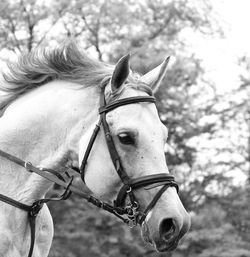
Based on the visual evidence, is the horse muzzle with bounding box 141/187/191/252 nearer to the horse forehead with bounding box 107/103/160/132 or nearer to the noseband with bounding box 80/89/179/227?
the noseband with bounding box 80/89/179/227

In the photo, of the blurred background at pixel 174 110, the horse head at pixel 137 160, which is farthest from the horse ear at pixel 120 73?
the blurred background at pixel 174 110

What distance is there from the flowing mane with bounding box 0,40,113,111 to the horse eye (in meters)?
0.63

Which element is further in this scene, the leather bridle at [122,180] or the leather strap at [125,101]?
the leather strap at [125,101]

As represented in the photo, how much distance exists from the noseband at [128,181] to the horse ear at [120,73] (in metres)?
0.12

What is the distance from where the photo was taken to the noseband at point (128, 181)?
3.04 metres

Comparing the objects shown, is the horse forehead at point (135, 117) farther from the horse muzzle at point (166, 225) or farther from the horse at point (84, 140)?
the horse muzzle at point (166, 225)

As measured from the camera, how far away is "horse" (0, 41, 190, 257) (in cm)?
308

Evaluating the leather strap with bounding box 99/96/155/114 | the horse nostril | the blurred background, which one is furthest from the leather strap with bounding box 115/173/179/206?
the blurred background

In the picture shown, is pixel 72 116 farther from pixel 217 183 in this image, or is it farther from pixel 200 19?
pixel 200 19

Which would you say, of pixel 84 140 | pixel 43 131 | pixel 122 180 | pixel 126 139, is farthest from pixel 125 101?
pixel 43 131

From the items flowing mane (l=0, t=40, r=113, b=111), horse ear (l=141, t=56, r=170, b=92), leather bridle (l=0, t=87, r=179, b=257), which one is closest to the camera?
leather bridle (l=0, t=87, r=179, b=257)

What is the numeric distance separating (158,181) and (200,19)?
12.7 metres

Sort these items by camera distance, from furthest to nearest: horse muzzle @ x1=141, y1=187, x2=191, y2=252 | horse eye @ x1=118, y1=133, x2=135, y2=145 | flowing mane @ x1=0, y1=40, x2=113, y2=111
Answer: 1. flowing mane @ x1=0, y1=40, x2=113, y2=111
2. horse eye @ x1=118, y1=133, x2=135, y2=145
3. horse muzzle @ x1=141, y1=187, x2=191, y2=252

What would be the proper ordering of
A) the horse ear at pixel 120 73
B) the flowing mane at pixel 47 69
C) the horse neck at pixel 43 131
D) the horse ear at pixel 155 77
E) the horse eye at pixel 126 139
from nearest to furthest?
the horse eye at pixel 126 139, the horse ear at pixel 120 73, the horse neck at pixel 43 131, the horse ear at pixel 155 77, the flowing mane at pixel 47 69
